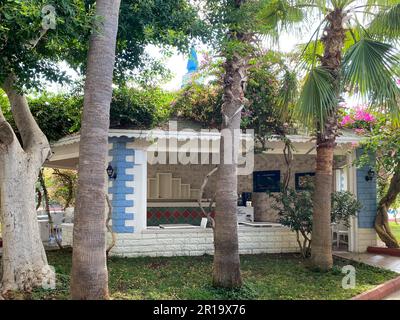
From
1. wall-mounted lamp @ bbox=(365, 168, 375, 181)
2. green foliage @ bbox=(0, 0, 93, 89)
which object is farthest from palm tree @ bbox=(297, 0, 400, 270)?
green foliage @ bbox=(0, 0, 93, 89)

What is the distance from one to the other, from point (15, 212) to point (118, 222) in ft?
13.4

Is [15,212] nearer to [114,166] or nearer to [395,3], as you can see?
[114,166]

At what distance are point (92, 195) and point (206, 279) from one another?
393cm

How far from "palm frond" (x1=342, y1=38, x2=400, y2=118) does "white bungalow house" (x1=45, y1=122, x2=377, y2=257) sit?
3712mm

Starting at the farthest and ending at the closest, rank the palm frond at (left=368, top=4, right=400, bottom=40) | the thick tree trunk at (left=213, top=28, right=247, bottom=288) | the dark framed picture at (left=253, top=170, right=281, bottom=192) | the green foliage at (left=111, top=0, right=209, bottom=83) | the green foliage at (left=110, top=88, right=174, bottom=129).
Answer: the dark framed picture at (left=253, top=170, right=281, bottom=192)
the green foliage at (left=110, top=88, right=174, bottom=129)
the palm frond at (left=368, top=4, right=400, bottom=40)
the green foliage at (left=111, top=0, right=209, bottom=83)
the thick tree trunk at (left=213, top=28, right=247, bottom=288)

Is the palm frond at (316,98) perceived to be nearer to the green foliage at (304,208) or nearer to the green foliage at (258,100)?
the green foliage at (258,100)

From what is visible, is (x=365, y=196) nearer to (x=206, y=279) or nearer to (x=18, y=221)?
(x=206, y=279)

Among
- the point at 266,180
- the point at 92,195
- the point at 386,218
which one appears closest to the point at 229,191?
the point at 92,195

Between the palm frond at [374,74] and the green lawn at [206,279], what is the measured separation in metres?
3.70

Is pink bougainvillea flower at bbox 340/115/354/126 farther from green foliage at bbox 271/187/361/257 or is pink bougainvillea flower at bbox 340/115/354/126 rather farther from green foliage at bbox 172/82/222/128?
green foliage at bbox 172/82/222/128

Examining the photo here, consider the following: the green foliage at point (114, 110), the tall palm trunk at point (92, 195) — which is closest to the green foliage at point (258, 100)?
the green foliage at point (114, 110)

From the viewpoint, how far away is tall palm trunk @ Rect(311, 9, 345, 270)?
9.80 m

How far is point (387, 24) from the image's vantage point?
9.80 metres
